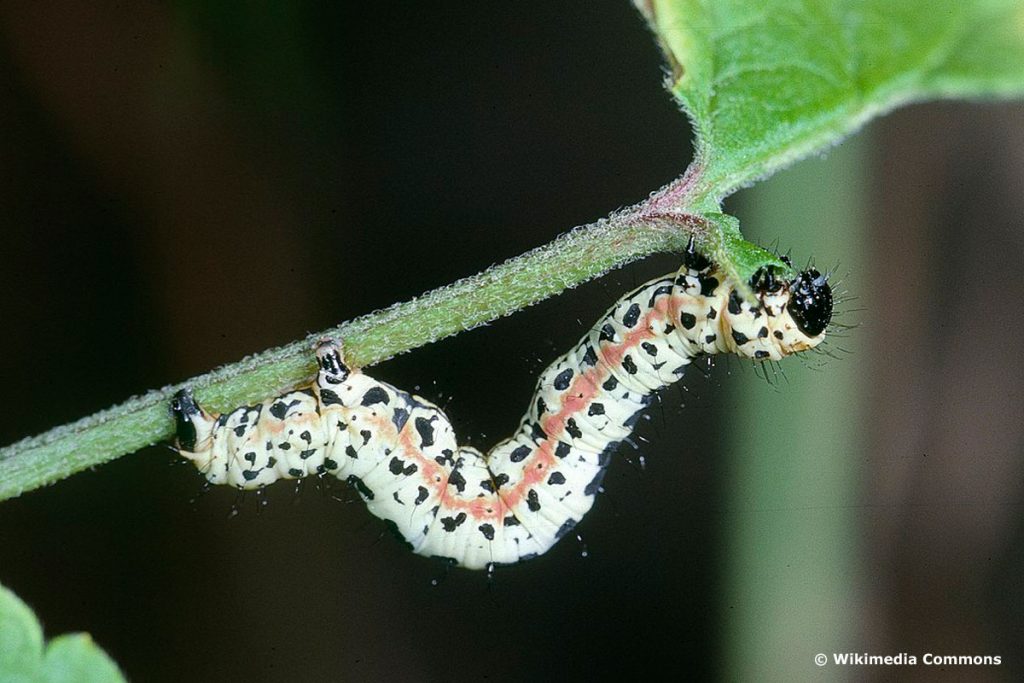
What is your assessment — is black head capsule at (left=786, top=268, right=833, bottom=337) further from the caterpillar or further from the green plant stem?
the green plant stem

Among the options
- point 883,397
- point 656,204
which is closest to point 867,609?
point 883,397

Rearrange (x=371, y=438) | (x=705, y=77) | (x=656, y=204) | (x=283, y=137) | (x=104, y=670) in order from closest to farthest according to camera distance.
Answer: (x=104, y=670) < (x=656, y=204) < (x=705, y=77) < (x=371, y=438) < (x=283, y=137)

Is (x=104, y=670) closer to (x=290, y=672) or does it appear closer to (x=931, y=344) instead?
(x=290, y=672)

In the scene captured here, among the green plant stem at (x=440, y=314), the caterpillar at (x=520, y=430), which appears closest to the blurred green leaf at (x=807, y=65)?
the green plant stem at (x=440, y=314)

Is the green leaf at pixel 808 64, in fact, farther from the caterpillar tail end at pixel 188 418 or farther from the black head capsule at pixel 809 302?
the caterpillar tail end at pixel 188 418

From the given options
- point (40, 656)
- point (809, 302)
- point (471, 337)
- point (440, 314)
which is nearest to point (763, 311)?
point (809, 302)

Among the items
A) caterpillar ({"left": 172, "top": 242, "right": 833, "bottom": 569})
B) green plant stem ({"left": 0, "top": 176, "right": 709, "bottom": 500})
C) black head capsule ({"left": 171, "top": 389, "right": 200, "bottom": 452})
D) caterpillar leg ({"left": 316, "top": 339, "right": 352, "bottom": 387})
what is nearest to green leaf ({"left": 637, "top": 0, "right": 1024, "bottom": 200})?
green plant stem ({"left": 0, "top": 176, "right": 709, "bottom": 500})
